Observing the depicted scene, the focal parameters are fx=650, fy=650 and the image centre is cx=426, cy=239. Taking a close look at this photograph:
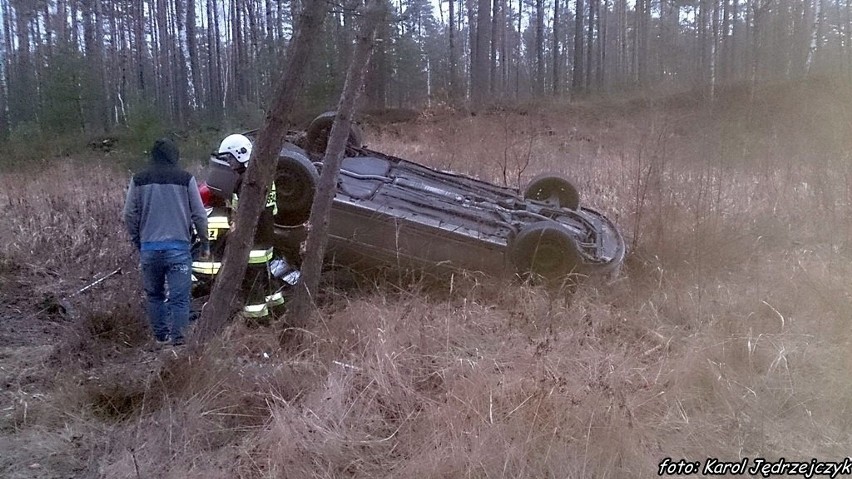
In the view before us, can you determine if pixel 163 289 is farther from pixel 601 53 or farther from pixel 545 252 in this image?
pixel 601 53

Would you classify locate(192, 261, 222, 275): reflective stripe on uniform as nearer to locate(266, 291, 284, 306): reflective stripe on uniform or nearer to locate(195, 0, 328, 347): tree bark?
locate(266, 291, 284, 306): reflective stripe on uniform

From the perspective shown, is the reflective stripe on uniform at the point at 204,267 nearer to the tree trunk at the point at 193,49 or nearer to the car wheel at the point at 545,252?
the car wheel at the point at 545,252

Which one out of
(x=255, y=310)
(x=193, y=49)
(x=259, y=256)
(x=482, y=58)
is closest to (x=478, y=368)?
(x=255, y=310)

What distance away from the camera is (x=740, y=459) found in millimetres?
2756

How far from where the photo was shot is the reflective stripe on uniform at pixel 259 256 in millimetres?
4679

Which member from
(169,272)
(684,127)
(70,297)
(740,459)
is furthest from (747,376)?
(684,127)

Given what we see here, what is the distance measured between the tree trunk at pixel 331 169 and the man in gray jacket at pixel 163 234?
80 cm

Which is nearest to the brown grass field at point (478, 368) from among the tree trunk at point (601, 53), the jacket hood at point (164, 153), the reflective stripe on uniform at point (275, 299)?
the reflective stripe on uniform at point (275, 299)

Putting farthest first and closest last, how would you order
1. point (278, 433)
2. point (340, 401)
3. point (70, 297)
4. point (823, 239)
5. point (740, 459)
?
point (823, 239) < point (70, 297) < point (340, 401) < point (278, 433) < point (740, 459)

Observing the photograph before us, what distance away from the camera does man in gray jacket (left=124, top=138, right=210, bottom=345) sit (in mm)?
4367

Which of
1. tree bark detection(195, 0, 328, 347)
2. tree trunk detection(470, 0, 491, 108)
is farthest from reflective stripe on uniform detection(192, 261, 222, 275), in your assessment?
tree trunk detection(470, 0, 491, 108)

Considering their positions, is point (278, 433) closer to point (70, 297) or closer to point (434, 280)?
point (434, 280)

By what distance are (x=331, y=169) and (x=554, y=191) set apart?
308 cm

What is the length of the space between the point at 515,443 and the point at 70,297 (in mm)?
4412
